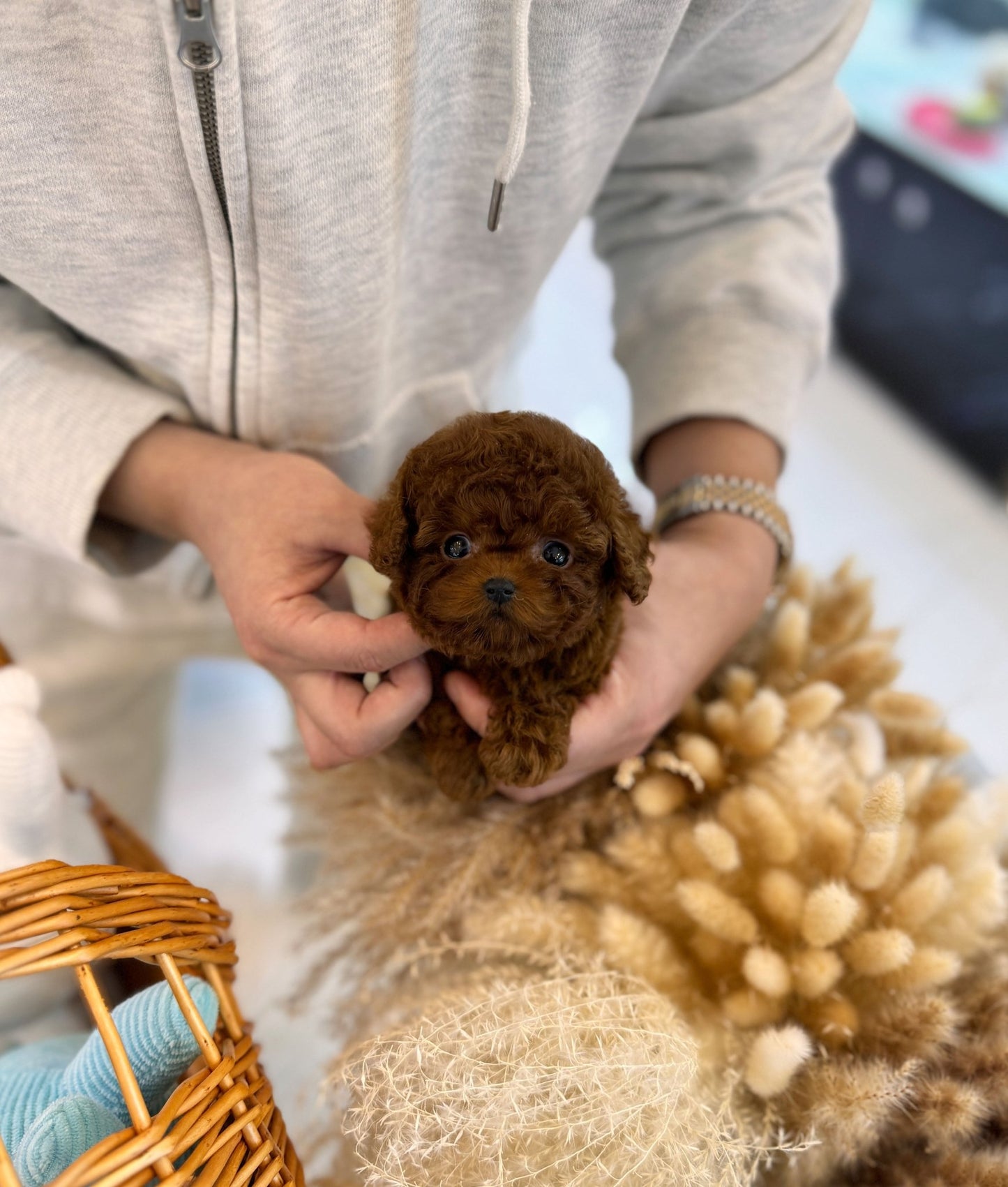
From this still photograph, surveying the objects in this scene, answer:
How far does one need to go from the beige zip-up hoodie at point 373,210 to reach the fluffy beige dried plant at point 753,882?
22 cm

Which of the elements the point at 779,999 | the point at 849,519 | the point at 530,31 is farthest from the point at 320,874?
the point at 849,519

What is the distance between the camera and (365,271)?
54 centimetres

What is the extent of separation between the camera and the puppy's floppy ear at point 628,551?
373 mm

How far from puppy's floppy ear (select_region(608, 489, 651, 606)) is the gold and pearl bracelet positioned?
0.22m

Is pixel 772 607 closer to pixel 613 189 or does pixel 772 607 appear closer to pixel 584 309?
pixel 613 189

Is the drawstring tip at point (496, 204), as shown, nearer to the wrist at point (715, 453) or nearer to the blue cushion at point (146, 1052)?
the wrist at point (715, 453)

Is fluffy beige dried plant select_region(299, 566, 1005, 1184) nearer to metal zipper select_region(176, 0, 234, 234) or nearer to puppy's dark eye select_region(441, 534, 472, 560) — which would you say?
puppy's dark eye select_region(441, 534, 472, 560)

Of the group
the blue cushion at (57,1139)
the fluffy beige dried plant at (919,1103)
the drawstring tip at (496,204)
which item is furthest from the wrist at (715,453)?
the blue cushion at (57,1139)

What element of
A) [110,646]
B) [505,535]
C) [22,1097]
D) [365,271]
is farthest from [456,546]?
[110,646]

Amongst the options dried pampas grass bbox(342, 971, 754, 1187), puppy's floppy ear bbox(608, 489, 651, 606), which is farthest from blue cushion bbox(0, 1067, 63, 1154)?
puppy's floppy ear bbox(608, 489, 651, 606)

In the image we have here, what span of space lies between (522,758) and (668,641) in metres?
0.14

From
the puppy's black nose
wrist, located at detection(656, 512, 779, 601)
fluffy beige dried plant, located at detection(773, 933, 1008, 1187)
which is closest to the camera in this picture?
the puppy's black nose

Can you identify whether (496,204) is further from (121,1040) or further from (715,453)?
(121,1040)

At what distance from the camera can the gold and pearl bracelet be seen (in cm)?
61
